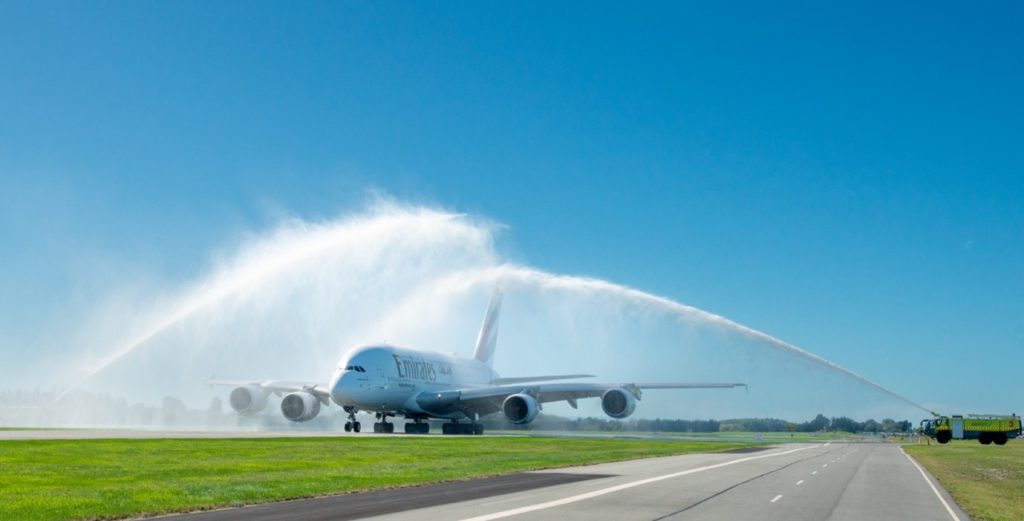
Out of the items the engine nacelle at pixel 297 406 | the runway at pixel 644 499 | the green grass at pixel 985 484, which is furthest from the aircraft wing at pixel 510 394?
the runway at pixel 644 499

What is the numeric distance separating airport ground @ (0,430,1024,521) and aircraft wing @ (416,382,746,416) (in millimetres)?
21552

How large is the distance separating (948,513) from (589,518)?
8.88 m

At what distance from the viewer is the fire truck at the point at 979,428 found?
80875 mm

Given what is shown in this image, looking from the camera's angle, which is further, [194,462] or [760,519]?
[194,462]

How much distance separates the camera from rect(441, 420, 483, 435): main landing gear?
6988 centimetres

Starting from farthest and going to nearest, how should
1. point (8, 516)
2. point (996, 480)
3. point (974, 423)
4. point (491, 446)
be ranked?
1. point (974, 423)
2. point (491, 446)
3. point (996, 480)
4. point (8, 516)

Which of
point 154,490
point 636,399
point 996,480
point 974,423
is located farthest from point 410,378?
point 974,423

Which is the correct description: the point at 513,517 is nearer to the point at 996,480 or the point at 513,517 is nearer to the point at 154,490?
the point at 154,490

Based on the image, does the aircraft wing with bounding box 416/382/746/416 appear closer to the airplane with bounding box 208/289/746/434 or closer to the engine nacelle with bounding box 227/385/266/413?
the airplane with bounding box 208/289/746/434

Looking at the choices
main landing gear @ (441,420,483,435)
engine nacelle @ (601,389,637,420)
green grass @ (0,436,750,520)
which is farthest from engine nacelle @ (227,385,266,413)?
engine nacelle @ (601,389,637,420)

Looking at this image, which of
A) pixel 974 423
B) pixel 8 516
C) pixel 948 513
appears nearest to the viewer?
pixel 8 516

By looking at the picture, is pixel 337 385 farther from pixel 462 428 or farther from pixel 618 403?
pixel 618 403

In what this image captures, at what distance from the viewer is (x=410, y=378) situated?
6475 centimetres

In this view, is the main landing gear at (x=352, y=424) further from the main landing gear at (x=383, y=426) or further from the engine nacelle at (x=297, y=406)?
the engine nacelle at (x=297, y=406)
